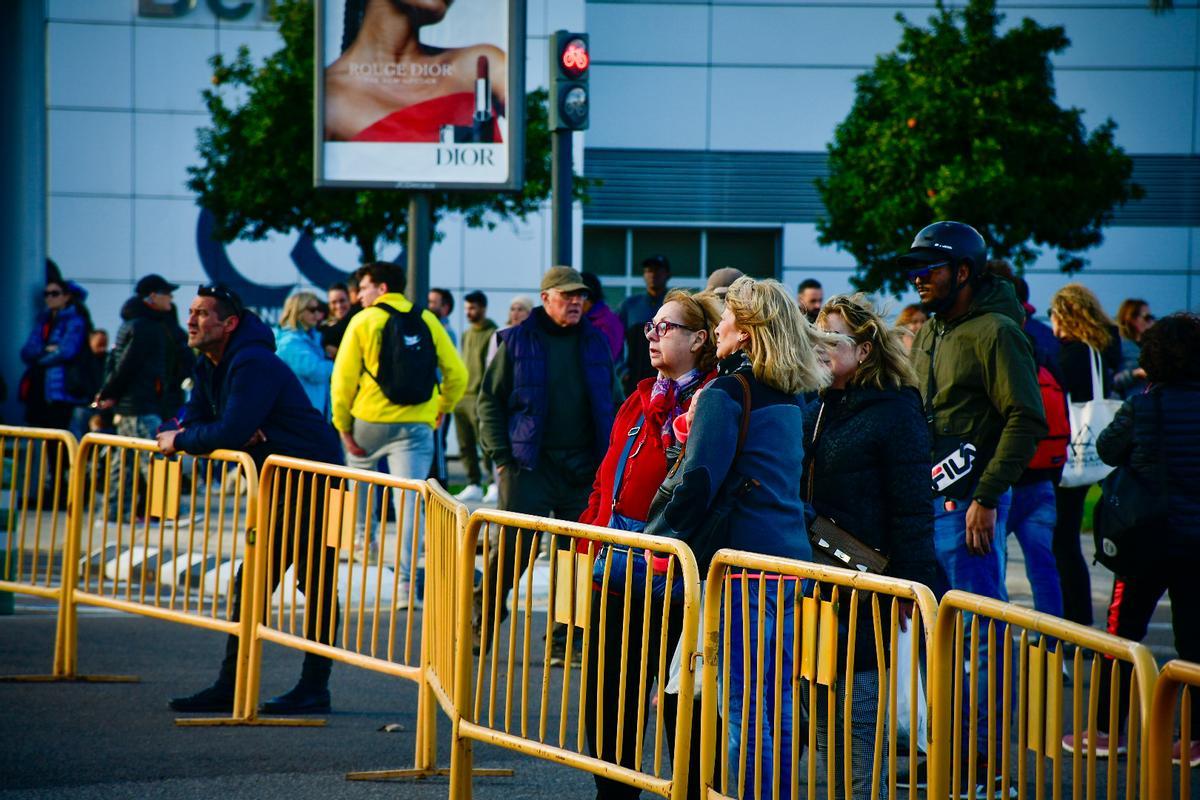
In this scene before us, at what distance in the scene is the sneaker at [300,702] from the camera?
22.4 feet

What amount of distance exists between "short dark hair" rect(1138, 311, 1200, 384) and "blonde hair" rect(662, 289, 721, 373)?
73.3 inches

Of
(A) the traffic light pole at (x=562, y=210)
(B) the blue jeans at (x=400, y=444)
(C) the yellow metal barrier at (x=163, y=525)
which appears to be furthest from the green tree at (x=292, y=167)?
(C) the yellow metal barrier at (x=163, y=525)

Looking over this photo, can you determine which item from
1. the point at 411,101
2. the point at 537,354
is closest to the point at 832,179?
the point at 411,101

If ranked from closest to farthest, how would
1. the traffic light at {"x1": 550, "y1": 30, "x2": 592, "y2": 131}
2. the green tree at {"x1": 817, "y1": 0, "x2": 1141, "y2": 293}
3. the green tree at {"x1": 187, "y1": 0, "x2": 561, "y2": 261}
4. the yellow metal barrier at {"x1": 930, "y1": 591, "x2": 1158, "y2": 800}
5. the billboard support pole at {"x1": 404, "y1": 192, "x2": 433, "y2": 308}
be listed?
the yellow metal barrier at {"x1": 930, "y1": 591, "x2": 1158, "y2": 800}, the traffic light at {"x1": 550, "y1": 30, "x2": 592, "y2": 131}, the billboard support pole at {"x1": 404, "y1": 192, "x2": 433, "y2": 308}, the green tree at {"x1": 187, "y1": 0, "x2": 561, "y2": 261}, the green tree at {"x1": 817, "y1": 0, "x2": 1141, "y2": 293}

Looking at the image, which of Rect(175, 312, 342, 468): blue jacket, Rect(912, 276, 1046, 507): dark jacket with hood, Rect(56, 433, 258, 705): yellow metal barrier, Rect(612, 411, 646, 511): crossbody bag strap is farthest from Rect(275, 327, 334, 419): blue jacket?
Rect(612, 411, 646, 511): crossbody bag strap

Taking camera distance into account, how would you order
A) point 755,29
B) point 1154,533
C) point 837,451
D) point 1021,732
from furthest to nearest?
1. point 755,29
2. point 1154,533
3. point 837,451
4. point 1021,732

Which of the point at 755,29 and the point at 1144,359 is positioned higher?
the point at 755,29

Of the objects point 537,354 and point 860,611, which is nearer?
point 860,611

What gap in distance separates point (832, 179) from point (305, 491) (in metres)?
17.3

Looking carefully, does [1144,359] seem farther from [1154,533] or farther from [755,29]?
[755,29]

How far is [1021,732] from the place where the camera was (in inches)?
123

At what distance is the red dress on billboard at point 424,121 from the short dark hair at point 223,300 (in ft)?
16.9

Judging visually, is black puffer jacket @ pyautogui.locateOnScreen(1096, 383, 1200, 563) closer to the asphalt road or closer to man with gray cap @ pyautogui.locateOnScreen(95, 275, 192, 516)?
the asphalt road

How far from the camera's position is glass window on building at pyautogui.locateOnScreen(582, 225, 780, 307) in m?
28.5
